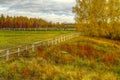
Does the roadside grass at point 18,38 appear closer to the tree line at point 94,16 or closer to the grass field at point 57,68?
the tree line at point 94,16

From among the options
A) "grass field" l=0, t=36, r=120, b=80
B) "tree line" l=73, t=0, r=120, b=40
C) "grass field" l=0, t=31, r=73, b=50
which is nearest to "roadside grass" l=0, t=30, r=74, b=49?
"grass field" l=0, t=31, r=73, b=50

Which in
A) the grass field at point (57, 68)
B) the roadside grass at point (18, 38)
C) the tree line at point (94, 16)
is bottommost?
the roadside grass at point (18, 38)

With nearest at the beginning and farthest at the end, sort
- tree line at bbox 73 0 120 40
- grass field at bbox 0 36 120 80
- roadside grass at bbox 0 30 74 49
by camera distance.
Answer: grass field at bbox 0 36 120 80 < roadside grass at bbox 0 30 74 49 < tree line at bbox 73 0 120 40

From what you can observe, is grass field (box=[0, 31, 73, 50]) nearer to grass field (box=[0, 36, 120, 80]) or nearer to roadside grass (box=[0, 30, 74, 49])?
roadside grass (box=[0, 30, 74, 49])

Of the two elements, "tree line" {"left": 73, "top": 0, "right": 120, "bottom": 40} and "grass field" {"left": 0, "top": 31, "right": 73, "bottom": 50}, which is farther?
"tree line" {"left": 73, "top": 0, "right": 120, "bottom": 40}

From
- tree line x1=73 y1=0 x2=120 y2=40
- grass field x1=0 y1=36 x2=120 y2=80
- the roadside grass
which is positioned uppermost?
tree line x1=73 y1=0 x2=120 y2=40

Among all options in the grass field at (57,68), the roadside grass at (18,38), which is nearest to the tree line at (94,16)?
the roadside grass at (18,38)

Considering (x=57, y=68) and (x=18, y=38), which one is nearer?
(x=57, y=68)

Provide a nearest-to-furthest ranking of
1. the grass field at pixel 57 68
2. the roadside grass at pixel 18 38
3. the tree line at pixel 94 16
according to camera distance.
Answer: the grass field at pixel 57 68 → the roadside grass at pixel 18 38 → the tree line at pixel 94 16

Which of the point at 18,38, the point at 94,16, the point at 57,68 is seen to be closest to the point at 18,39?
the point at 18,38

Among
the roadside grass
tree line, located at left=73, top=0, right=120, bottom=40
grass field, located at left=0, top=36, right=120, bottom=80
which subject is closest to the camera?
grass field, located at left=0, top=36, right=120, bottom=80

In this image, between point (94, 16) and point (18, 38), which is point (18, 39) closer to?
point (18, 38)

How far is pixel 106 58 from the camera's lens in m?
29.8

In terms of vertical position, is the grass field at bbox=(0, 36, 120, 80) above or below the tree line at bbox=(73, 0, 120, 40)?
below
